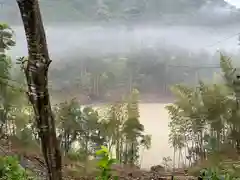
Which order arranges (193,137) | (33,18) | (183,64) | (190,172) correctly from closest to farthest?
(33,18), (190,172), (193,137), (183,64)

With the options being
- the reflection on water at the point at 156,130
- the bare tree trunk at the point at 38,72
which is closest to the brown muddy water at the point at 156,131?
the reflection on water at the point at 156,130

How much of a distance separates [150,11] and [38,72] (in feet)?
10.7

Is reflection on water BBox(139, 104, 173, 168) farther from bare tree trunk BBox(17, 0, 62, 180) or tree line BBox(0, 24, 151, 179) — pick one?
bare tree trunk BBox(17, 0, 62, 180)

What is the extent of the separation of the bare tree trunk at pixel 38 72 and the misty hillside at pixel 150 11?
2542mm

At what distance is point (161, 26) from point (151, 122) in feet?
3.79

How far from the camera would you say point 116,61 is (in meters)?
3.63

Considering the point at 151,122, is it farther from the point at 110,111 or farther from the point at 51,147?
the point at 51,147

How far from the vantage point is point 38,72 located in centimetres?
74

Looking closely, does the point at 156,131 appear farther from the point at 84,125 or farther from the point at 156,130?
the point at 84,125

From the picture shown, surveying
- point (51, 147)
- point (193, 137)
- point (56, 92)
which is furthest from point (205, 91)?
point (51, 147)

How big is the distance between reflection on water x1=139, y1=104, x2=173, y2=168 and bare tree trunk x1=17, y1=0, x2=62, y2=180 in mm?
2708

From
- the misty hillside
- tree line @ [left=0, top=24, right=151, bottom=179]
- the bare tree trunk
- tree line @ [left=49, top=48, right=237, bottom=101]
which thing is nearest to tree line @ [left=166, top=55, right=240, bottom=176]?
tree line @ [left=49, top=48, right=237, bottom=101]

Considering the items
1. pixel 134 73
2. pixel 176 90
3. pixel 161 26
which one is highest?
pixel 161 26

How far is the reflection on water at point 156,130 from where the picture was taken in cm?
349
